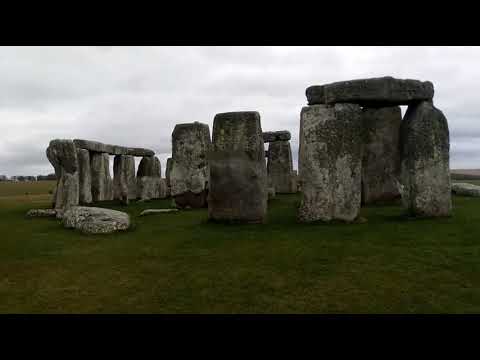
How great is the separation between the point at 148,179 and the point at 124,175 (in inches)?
39.9

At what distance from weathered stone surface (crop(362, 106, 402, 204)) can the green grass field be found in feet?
11.2

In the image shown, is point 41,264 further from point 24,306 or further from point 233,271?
point 233,271

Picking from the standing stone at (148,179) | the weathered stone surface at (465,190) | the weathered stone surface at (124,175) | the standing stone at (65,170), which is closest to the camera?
the standing stone at (65,170)

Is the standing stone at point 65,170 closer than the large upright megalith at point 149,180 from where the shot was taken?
Yes

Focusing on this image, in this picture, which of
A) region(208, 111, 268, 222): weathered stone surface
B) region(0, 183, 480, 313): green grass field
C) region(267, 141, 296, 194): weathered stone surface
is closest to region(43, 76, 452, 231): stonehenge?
region(208, 111, 268, 222): weathered stone surface

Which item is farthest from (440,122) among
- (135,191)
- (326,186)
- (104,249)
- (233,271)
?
(135,191)

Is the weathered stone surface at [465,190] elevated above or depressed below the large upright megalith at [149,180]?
below

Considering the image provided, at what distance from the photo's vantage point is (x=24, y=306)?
3742 millimetres

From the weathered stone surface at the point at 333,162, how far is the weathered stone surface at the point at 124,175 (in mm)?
10206

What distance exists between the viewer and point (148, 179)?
1675 cm

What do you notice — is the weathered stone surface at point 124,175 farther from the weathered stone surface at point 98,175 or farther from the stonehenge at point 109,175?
the weathered stone surface at point 98,175

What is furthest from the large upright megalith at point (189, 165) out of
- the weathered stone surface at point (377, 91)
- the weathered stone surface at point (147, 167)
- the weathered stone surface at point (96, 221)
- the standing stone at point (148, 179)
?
the weathered stone surface at point (147, 167)

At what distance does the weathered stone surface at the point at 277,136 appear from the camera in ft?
57.9

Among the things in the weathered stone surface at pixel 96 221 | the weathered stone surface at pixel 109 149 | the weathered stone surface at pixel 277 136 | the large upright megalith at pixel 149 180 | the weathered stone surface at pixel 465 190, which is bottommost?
the weathered stone surface at pixel 96 221
